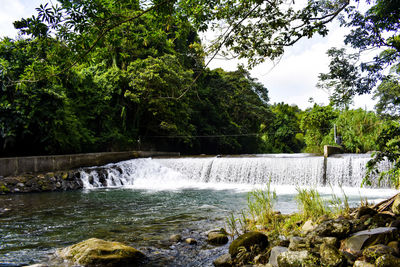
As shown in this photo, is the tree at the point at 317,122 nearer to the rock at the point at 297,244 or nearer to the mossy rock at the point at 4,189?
the mossy rock at the point at 4,189

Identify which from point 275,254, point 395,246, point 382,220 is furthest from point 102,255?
point 382,220

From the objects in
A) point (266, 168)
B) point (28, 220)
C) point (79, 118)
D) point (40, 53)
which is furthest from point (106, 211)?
point (79, 118)

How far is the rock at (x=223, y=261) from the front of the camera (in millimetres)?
3393

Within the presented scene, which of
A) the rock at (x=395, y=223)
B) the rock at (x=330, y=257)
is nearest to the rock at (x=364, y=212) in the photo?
the rock at (x=395, y=223)

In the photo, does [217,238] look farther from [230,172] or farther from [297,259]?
[230,172]

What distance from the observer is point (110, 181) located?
41.4 feet

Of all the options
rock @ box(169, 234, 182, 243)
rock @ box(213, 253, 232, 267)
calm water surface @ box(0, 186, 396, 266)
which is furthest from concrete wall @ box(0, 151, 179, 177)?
rock @ box(213, 253, 232, 267)

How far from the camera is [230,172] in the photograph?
1273 cm

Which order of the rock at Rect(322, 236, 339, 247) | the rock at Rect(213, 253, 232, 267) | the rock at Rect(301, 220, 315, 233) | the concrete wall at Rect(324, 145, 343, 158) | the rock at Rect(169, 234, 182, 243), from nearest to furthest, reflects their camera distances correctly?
the rock at Rect(322, 236, 339, 247)
the rock at Rect(213, 253, 232, 267)
the rock at Rect(301, 220, 315, 233)
the rock at Rect(169, 234, 182, 243)
the concrete wall at Rect(324, 145, 343, 158)

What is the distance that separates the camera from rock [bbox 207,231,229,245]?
4258 millimetres

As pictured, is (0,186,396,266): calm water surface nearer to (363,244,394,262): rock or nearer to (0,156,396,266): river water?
(0,156,396,266): river water

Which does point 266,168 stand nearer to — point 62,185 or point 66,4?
point 62,185

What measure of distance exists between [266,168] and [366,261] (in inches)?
370

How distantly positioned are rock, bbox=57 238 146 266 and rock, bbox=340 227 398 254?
7.92 feet
